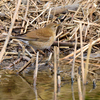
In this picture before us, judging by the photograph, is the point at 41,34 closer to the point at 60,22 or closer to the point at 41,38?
the point at 41,38

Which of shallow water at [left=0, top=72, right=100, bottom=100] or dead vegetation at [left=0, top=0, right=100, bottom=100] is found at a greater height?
dead vegetation at [left=0, top=0, right=100, bottom=100]

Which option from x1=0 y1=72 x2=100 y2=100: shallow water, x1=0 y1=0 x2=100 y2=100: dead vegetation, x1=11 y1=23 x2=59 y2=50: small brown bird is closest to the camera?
x1=0 y1=72 x2=100 y2=100: shallow water

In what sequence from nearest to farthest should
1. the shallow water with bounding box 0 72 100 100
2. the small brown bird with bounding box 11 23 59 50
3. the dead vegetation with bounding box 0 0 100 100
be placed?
the shallow water with bounding box 0 72 100 100
the dead vegetation with bounding box 0 0 100 100
the small brown bird with bounding box 11 23 59 50

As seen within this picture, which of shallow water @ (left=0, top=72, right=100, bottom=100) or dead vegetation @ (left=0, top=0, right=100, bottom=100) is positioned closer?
shallow water @ (left=0, top=72, right=100, bottom=100)

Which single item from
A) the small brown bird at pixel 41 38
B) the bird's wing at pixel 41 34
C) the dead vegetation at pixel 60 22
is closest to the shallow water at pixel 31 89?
the dead vegetation at pixel 60 22

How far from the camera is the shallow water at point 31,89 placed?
321 cm

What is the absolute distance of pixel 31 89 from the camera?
11.6 feet

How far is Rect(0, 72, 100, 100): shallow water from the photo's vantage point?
3.21 metres

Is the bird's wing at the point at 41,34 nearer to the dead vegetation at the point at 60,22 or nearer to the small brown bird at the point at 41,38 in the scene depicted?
the small brown bird at the point at 41,38

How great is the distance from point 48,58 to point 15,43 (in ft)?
3.38

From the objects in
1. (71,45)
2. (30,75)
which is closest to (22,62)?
(30,75)

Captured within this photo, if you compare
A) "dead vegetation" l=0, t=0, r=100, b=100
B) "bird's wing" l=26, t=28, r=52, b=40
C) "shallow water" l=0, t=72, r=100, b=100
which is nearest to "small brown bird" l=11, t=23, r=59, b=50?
"bird's wing" l=26, t=28, r=52, b=40

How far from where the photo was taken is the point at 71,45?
5910 millimetres

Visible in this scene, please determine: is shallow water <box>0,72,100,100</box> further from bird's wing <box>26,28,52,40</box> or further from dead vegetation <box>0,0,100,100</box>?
bird's wing <box>26,28,52,40</box>
